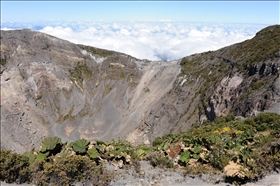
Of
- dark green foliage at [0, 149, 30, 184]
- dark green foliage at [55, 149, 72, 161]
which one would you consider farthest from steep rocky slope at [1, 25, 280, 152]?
dark green foliage at [0, 149, 30, 184]

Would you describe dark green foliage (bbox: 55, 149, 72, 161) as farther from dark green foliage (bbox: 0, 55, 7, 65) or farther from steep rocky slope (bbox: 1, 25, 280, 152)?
dark green foliage (bbox: 0, 55, 7, 65)

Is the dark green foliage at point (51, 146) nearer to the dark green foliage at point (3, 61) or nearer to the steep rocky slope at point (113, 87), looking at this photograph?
the steep rocky slope at point (113, 87)

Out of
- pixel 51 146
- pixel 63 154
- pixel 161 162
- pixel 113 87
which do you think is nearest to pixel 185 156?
pixel 161 162

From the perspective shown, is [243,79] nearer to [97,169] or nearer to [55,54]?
[97,169]

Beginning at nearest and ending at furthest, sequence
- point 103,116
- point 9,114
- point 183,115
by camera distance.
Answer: point 183,115
point 9,114
point 103,116

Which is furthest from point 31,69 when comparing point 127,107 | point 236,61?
point 236,61

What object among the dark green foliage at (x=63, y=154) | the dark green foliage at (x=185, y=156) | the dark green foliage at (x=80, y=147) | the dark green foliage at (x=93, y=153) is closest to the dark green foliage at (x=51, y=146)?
the dark green foliage at (x=63, y=154)
